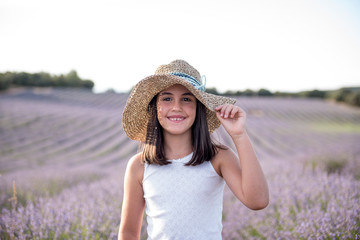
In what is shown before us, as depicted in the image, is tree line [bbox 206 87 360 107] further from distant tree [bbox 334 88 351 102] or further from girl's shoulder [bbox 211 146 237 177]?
girl's shoulder [bbox 211 146 237 177]

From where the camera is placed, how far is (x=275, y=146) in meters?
9.48

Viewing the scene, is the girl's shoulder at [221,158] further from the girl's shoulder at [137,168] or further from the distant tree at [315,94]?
the distant tree at [315,94]

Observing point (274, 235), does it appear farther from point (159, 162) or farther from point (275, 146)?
point (275, 146)

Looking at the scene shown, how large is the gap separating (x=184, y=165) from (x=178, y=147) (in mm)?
154

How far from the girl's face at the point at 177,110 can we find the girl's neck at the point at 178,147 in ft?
0.26

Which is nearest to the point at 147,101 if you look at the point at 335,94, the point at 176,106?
the point at 176,106

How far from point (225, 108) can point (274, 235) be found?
119cm

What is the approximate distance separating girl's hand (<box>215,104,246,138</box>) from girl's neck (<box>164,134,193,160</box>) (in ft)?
1.02

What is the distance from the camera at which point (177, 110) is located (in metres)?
1.45

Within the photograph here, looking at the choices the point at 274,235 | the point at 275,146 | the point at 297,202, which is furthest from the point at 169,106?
the point at 275,146

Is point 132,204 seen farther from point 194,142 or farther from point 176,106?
point 176,106

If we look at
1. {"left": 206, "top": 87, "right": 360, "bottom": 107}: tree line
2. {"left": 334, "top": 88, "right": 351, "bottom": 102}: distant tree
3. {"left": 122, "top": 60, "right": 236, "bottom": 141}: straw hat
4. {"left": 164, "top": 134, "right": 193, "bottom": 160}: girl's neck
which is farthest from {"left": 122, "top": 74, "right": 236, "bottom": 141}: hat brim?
{"left": 334, "top": 88, "right": 351, "bottom": 102}: distant tree

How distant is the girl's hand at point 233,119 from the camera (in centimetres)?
127

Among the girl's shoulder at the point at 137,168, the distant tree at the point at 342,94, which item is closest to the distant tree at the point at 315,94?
the distant tree at the point at 342,94
